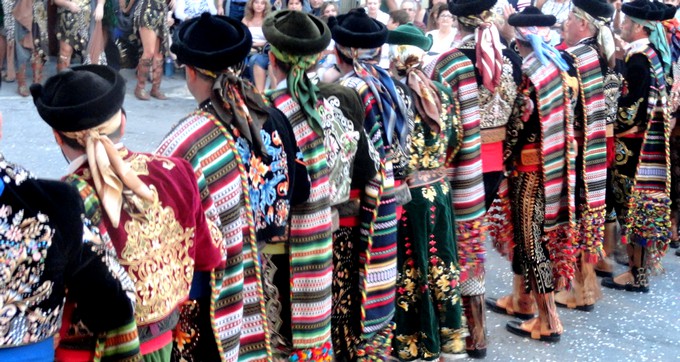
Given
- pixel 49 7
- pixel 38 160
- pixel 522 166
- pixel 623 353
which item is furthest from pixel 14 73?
pixel 623 353

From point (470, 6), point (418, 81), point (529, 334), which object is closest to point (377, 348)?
point (418, 81)

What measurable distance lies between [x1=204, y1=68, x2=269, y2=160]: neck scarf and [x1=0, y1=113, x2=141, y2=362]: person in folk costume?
2.88 ft

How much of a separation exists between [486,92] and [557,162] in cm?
73

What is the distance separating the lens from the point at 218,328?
325cm

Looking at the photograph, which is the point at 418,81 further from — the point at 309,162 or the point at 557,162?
the point at 557,162

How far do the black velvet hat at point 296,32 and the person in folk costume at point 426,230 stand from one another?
85 centimetres

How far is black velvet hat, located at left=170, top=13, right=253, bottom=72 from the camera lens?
325cm

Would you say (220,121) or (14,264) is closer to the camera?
(14,264)

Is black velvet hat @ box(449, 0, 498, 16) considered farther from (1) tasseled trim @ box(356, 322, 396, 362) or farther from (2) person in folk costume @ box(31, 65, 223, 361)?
(2) person in folk costume @ box(31, 65, 223, 361)

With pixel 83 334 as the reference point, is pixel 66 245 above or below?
above

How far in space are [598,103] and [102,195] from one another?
12.5ft

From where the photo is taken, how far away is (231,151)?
327 centimetres

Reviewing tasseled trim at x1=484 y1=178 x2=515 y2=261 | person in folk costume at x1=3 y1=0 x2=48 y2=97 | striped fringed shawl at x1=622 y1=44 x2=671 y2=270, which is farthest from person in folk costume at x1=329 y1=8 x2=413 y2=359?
person in folk costume at x1=3 y1=0 x2=48 y2=97

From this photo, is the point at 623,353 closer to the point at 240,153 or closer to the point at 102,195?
the point at 240,153
